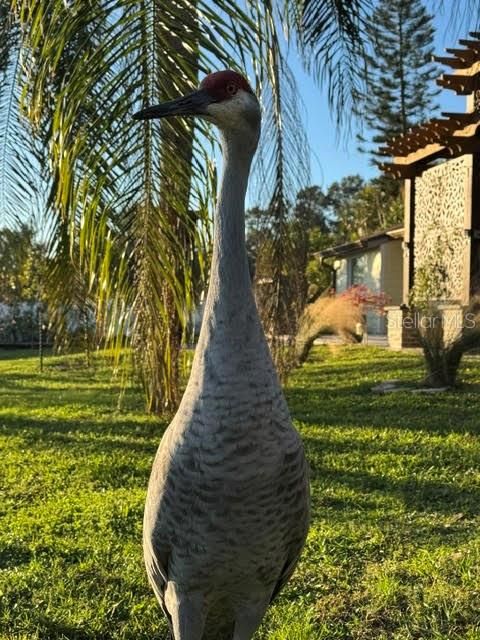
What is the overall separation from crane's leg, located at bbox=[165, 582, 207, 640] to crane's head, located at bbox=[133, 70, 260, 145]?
1360 millimetres

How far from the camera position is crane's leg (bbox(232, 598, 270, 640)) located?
220cm

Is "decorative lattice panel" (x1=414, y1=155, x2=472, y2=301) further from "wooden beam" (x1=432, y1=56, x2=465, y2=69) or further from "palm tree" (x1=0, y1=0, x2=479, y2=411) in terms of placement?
"palm tree" (x1=0, y1=0, x2=479, y2=411)

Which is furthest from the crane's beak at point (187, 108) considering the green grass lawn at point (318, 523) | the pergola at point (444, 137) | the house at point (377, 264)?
the house at point (377, 264)

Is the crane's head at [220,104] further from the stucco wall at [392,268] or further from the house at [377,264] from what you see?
the stucco wall at [392,268]

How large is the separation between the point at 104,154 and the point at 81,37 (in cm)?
93

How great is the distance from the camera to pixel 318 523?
4473 mm

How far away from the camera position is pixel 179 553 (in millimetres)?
2061

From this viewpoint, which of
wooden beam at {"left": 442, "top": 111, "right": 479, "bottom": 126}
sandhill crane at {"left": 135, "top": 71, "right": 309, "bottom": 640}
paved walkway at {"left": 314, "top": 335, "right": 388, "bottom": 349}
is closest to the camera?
sandhill crane at {"left": 135, "top": 71, "right": 309, "bottom": 640}

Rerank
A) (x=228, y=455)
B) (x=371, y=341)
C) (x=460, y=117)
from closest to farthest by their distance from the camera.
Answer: (x=228, y=455), (x=460, y=117), (x=371, y=341)

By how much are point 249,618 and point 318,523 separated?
2.33 meters

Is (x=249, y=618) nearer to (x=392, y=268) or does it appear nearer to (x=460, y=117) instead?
(x=460, y=117)

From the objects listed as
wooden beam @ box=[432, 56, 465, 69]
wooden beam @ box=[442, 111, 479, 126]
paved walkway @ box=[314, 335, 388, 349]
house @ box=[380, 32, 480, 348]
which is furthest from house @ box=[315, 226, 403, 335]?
wooden beam @ box=[432, 56, 465, 69]

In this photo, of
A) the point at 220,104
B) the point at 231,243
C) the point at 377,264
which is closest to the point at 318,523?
the point at 231,243

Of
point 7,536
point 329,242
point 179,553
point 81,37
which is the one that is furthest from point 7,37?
point 329,242
